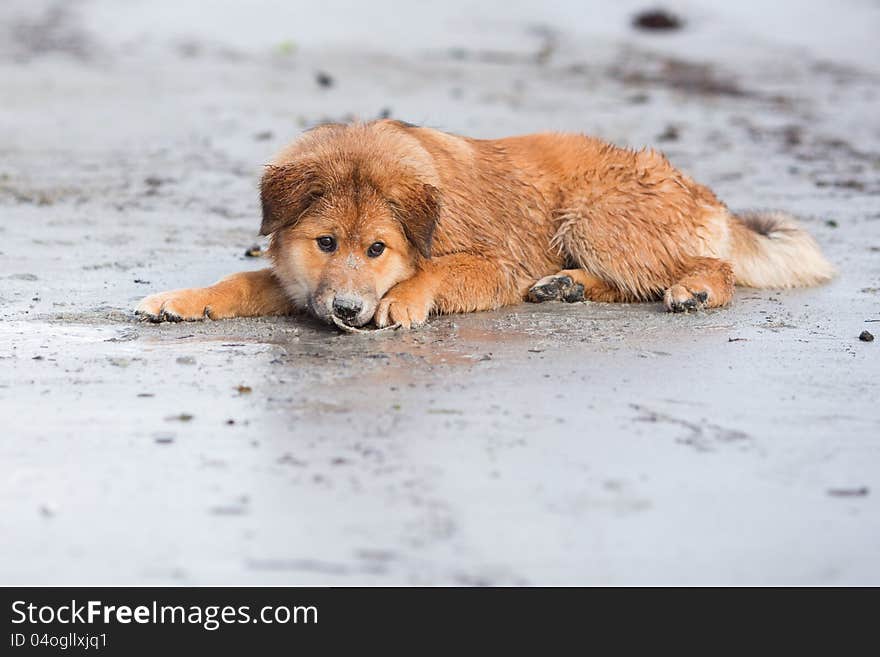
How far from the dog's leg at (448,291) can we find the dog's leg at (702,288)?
0.83 meters

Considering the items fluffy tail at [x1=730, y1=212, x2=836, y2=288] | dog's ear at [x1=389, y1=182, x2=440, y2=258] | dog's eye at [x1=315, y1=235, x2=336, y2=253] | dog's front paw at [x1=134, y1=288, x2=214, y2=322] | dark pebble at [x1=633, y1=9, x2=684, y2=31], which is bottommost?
dog's front paw at [x1=134, y1=288, x2=214, y2=322]

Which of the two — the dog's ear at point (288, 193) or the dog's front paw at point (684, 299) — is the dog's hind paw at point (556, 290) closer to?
the dog's front paw at point (684, 299)

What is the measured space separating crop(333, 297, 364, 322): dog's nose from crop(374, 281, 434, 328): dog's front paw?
248mm

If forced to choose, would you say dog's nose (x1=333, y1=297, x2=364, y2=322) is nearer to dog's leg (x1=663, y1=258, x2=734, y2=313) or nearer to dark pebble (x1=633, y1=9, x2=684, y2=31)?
dog's leg (x1=663, y1=258, x2=734, y2=313)

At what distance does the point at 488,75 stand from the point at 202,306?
891 centimetres

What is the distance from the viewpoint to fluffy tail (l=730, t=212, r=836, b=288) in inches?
290

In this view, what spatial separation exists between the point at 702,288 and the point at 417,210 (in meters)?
1.62

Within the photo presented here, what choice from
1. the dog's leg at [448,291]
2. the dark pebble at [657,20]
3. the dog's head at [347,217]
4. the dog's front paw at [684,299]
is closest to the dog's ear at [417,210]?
the dog's head at [347,217]

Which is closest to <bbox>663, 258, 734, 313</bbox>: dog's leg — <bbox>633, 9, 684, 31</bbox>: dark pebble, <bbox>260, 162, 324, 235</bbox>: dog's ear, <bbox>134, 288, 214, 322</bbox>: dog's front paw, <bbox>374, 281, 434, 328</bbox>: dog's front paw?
<bbox>374, 281, 434, 328</bbox>: dog's front paw

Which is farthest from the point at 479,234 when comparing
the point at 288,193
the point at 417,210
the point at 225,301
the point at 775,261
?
the point at 775,261

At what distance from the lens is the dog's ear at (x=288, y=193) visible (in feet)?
19.5

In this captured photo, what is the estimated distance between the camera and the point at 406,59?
14875mm

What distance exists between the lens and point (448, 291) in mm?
6246

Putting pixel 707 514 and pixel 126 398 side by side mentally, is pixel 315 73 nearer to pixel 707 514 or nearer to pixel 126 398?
pixel 126 398
